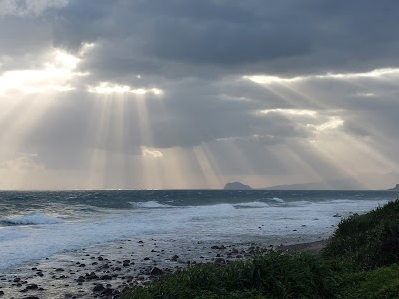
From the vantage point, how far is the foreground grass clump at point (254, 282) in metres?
9.64

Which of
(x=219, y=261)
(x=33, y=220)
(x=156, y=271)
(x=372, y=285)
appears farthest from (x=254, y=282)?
(x=33, y=220)

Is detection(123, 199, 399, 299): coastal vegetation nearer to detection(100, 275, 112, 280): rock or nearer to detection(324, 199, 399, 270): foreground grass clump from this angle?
detection(324, 199, 399, 270): foreground grass clump

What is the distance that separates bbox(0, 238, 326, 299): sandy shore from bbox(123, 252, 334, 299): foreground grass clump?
547cm

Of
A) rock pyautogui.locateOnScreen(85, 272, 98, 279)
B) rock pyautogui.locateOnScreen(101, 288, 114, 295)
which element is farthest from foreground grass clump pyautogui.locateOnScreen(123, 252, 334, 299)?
rock pyautogui.locateOnScreen(85, 272, 98, 279)

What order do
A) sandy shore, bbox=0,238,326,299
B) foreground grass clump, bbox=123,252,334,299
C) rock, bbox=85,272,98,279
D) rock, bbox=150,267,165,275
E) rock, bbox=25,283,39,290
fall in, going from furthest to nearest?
1. rock, bbox=150,267,165,275
2. rock, bbox=85,272,98,279
3. rock, bbox=25,283,39,290
4. sandy shore, bbox=0,238,326,299
5. foreground grass clump, bbox=123,252,334,299

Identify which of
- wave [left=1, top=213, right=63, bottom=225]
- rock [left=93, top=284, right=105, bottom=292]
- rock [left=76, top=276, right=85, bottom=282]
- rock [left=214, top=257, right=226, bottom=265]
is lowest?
wave [left=1, top=213, right=63, bottom=225]

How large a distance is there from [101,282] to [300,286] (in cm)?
952

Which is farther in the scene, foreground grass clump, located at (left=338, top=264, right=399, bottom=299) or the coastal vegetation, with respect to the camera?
foreground grass clump, located at (left=338, top=264, right=399, bottom=299)

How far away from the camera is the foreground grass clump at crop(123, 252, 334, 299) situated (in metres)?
9.64

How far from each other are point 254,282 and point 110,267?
1144 cm

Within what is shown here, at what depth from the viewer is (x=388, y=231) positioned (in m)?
14.2

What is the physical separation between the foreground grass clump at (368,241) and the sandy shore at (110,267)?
227 centimetres

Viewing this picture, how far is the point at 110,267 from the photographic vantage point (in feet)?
66.5

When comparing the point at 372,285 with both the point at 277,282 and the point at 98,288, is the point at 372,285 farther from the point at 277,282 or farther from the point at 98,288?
the point at 98,288
